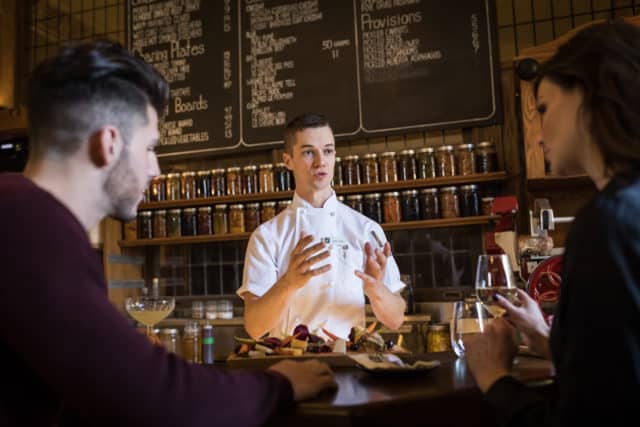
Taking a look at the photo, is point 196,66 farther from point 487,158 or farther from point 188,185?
point 487,158

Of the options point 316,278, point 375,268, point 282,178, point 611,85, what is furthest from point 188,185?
point 611,85

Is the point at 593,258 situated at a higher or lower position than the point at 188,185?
lower

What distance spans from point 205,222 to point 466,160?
165cm

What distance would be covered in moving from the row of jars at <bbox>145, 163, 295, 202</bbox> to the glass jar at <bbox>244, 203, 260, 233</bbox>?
9 cm

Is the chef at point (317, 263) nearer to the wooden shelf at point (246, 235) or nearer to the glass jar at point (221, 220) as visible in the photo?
the wooden shelf at point (246, 235)

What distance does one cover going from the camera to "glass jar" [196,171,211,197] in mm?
3812

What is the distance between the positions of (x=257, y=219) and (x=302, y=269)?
190 centimetres

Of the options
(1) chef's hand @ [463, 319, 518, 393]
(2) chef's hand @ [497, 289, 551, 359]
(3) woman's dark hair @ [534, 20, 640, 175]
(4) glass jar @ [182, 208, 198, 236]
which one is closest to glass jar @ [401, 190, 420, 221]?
(4) glass jar @ [182, 208, 198, 236]

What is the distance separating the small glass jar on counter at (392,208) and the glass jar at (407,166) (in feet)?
0.36

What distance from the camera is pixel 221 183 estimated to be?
3785 mm

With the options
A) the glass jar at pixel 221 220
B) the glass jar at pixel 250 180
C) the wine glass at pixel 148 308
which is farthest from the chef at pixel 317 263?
the glass jar at pixel 221 220

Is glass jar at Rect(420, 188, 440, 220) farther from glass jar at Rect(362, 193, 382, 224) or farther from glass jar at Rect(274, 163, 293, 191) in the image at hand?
glass jar at Rect(274, 163, 293, 191)

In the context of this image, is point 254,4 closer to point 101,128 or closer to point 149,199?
point 149,199

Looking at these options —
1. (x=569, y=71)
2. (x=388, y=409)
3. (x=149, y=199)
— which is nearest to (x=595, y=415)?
(x=388, y=409)
